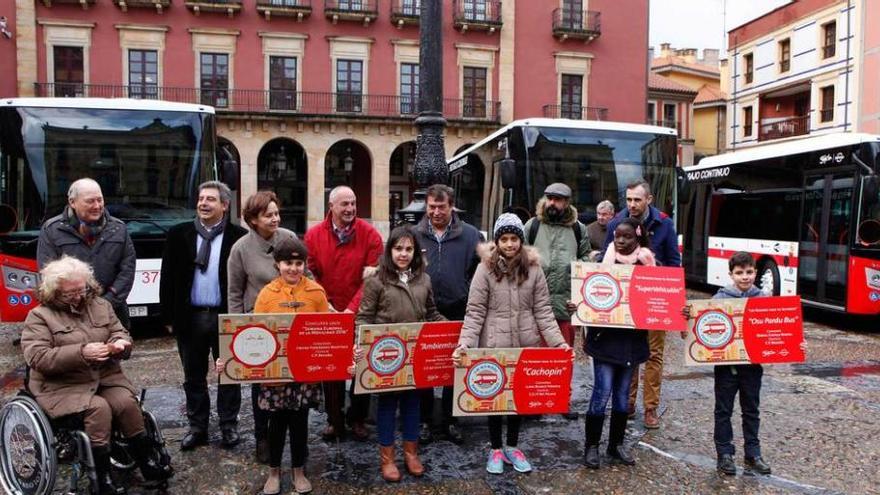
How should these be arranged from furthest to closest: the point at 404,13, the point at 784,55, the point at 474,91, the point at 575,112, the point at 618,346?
1. the point at 784,55
2. the point at 575,112
3. the point at 474,91
4. the point at 404,13
5. the point at 618,346

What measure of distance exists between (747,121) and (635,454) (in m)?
38.2

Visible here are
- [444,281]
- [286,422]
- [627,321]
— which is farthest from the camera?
[444,281]

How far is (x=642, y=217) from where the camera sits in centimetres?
518

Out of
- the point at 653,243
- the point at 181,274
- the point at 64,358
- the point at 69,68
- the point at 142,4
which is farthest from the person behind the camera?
the point at 142,4

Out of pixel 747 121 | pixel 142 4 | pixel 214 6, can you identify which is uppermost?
pixel 214 6

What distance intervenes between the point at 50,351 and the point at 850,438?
5589mm

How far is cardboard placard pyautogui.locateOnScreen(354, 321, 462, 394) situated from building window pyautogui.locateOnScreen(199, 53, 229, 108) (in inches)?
1074

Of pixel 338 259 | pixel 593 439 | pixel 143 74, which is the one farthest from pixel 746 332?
pixel 143 74

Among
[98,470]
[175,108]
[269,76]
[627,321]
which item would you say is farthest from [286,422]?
[269,76]

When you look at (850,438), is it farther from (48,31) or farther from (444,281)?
(48,31)

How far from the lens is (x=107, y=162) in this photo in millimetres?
8602

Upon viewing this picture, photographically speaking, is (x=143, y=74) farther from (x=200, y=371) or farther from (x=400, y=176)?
(x=200, y=371)

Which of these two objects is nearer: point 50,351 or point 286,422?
point 50,351

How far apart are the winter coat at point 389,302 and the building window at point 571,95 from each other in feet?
96.4
